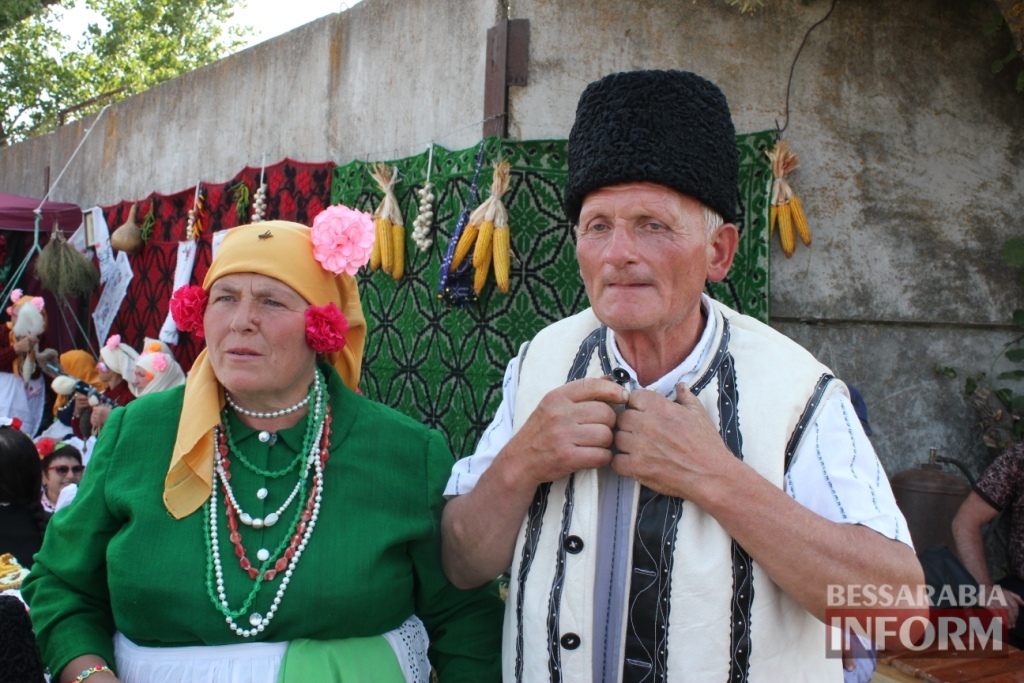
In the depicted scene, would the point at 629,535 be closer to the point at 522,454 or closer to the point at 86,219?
the point at 522,454

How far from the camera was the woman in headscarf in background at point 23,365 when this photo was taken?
22.7 ft

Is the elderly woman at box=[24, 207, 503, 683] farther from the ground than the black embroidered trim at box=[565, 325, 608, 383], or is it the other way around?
the black embroidered trim at box=[565, 325, 608, 383]

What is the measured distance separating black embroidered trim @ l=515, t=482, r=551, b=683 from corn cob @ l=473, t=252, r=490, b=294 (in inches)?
99.9

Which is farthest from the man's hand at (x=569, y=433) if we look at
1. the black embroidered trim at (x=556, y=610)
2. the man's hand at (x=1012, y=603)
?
the man's hand at (x=1012, y=603)

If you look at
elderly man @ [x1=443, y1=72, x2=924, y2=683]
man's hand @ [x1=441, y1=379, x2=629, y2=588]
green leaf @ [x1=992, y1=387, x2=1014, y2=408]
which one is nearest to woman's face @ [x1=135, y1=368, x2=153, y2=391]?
man's hand @ [x1=441, y1=379, x2=629, y2=588]

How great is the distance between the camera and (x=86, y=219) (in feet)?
25.4

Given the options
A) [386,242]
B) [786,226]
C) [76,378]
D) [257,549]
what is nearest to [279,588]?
[257,549]

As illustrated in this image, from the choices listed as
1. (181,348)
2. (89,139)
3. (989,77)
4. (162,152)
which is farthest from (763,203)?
(89,139)

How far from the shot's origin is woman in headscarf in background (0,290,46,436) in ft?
22.7

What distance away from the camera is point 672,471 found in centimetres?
151

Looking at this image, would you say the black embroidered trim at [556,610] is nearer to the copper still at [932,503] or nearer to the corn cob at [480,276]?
the corn cob at [480,276]

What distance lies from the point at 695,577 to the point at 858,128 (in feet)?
12.0

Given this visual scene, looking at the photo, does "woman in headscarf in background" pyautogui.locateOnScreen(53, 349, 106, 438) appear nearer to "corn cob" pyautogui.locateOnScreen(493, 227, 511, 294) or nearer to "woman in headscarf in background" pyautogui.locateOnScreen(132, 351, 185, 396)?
"woman in headscarf in background" pyautogui.locateOnScreen(132, 351, 185, 396)

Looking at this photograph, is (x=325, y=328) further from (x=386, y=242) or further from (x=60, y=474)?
(x=60, y=474)
